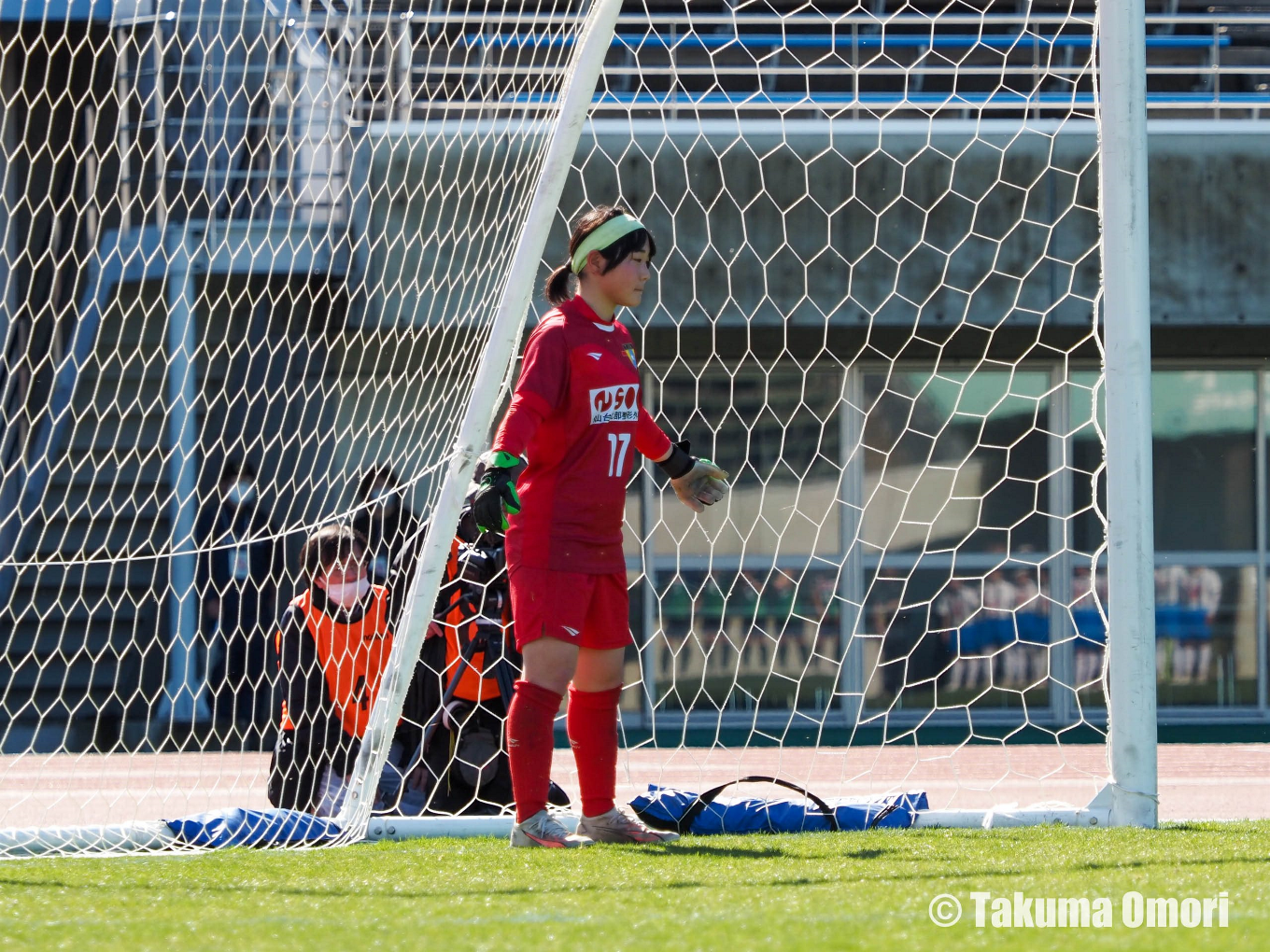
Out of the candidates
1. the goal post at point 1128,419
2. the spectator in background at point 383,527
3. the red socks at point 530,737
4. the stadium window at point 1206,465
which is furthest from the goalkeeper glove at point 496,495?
the stadium window at point 1206,465

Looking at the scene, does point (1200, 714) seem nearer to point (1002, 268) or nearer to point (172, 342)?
point (1002, 268)

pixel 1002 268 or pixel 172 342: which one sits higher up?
pixel 1002 268

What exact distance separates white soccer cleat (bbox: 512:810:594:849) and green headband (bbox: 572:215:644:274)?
4.41 feet

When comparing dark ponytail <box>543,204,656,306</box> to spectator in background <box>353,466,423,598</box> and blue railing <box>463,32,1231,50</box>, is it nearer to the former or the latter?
spectator in background <box>353,466,423,598</box>

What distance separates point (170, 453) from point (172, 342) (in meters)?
0.65

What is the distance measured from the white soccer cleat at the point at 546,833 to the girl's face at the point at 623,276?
4.12 ft

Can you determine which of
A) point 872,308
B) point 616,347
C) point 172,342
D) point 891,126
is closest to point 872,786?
point 616,347

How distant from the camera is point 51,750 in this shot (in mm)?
7133

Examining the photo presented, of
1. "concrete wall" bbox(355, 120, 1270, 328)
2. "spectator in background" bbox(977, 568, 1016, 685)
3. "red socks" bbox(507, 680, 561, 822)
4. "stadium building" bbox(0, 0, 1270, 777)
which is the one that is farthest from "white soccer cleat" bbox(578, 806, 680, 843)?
"spectator in background" bbox(977, 568, 1016, 685)

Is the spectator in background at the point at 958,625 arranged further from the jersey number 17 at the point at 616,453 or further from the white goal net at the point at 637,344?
the jersey number 17 at the point at 616,453

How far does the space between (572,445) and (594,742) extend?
72 centimetres

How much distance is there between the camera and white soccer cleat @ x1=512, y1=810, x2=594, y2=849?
3.34 meters

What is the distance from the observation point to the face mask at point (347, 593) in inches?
175

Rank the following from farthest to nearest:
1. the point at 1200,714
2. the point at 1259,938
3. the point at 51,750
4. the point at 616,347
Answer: the point at 1200,714 < the point at 51,750 < the point at 616,347 < the point at 1259,938
